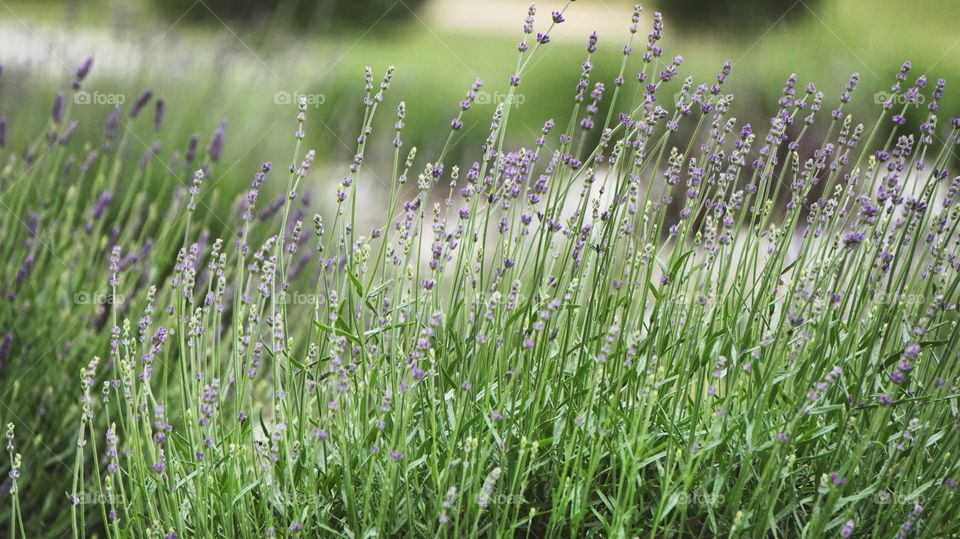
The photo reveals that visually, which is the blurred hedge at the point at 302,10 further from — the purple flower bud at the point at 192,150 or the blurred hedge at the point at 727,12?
the purple flower bud at the point at 192,150

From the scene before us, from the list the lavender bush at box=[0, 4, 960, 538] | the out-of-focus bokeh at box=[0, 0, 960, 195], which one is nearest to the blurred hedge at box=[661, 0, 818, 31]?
the out-of-focus bokeh at box=[0, 0, 960, 195]

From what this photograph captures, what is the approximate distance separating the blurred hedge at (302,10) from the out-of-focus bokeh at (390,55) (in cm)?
2

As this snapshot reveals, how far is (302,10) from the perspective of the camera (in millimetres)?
9133

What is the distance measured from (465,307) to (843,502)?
76 centimetres

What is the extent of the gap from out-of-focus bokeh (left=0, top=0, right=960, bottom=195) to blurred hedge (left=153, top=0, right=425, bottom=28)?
18 millimetres

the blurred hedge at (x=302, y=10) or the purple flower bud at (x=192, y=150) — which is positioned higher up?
the blurred hedge at (x=302, y=10)

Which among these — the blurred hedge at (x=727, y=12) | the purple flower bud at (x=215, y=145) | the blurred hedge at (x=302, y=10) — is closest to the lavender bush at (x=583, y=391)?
the purple flower bud at (x=215, y=145)

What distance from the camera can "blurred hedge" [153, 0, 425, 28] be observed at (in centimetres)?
856

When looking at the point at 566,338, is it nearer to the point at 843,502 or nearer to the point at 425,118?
the point at 843,502

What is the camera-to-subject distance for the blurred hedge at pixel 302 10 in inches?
337

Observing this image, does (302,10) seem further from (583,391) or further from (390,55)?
(583,391)

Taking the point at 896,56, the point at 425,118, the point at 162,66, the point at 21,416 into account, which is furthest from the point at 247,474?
the point at 896,56

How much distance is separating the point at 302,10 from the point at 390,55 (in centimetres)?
110

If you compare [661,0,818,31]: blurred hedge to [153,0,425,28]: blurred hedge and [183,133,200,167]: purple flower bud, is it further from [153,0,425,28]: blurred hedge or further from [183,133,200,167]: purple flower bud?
[183,133,200,167]: purple flower bud
